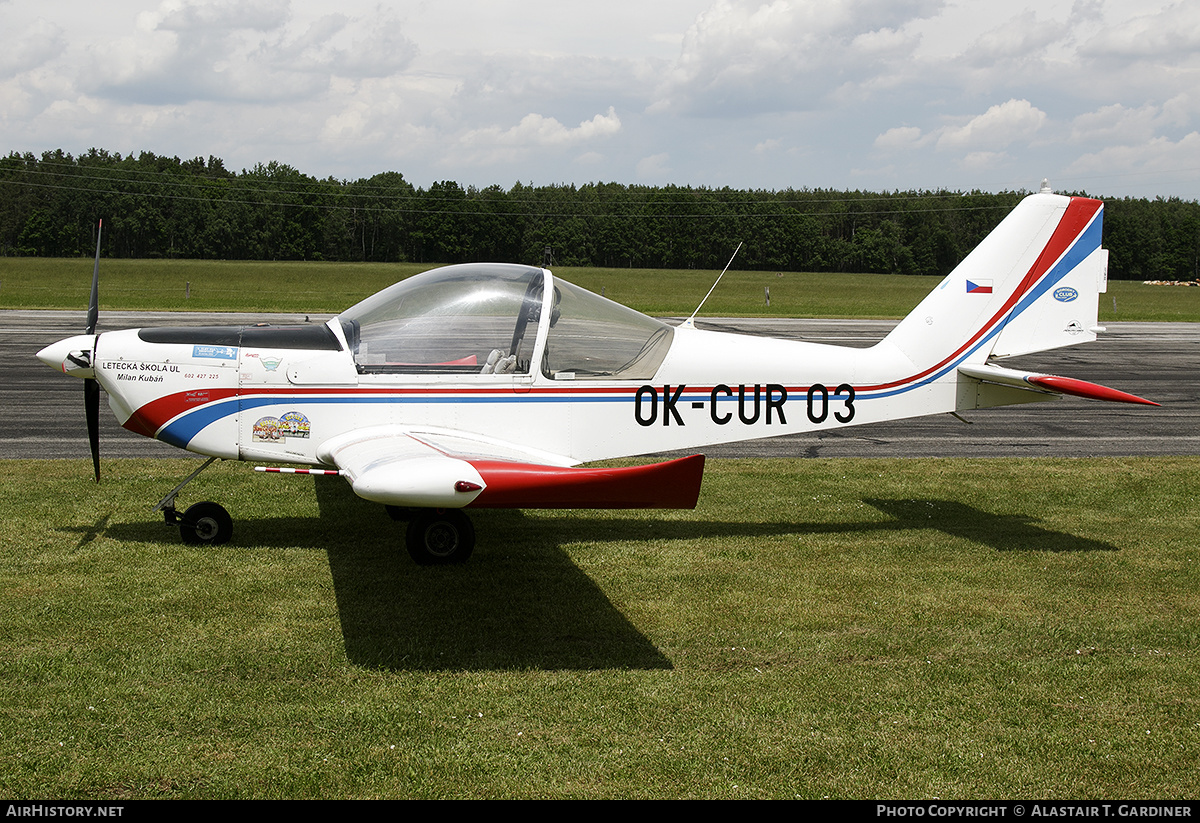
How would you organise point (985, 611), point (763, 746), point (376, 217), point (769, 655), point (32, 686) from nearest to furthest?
point (763, 746) → point (32, 686) → point (769, 655) → point (985, 611) → point (376, 217)

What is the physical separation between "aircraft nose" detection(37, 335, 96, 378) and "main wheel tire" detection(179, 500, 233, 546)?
1.37 m

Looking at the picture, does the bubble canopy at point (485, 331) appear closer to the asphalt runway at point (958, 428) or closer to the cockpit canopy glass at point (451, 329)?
the cockpit canopy glass at point (451, 329)

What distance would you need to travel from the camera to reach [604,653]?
19.0 feet

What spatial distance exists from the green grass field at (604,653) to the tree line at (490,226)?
97394 mm

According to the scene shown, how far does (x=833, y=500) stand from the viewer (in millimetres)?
9766

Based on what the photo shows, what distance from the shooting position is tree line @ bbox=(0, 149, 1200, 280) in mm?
108938

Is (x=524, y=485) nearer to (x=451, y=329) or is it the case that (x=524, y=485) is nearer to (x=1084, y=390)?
(x=451, y=329)

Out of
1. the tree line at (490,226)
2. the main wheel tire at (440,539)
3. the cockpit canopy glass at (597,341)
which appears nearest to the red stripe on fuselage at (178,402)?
the main wheel tire at (440,539)

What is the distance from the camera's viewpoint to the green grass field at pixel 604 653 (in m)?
4.34

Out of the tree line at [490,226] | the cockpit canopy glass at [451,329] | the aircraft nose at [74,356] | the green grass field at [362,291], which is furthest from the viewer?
the tree line at [490,226]

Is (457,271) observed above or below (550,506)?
above
